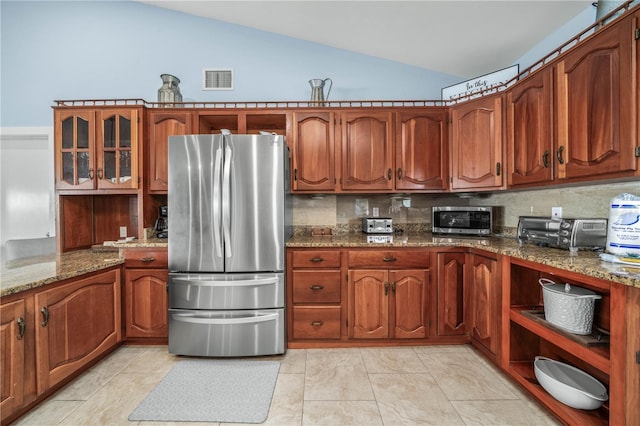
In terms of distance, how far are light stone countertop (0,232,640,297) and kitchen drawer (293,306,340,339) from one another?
54 centimetres

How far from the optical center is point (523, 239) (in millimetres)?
2109

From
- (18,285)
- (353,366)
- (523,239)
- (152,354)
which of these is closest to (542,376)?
(523,239)

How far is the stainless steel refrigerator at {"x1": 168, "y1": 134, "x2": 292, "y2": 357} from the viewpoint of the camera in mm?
2174

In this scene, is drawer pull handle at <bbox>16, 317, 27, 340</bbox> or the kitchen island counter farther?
drawer pull handle at <bbox>16, 317, 27, 340</bbox>

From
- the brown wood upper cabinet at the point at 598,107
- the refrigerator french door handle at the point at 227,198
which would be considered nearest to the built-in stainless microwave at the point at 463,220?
the brown wood upper cabinet at the point at 598,107

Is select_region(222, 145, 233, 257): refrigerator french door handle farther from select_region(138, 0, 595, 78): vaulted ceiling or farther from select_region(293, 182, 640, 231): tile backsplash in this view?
select_region(138, 0, 595, 78): vaulted ceiling

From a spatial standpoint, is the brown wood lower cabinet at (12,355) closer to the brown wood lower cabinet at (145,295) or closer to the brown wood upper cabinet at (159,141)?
the brown wood lower cabinet at (145,295)

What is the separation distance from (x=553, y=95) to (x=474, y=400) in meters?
1.98

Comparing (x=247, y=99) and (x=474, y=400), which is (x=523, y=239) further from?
(x=247, y=99)

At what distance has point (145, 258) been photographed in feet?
7.68

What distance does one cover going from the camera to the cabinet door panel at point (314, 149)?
8.68 ft

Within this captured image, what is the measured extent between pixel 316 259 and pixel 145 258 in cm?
144

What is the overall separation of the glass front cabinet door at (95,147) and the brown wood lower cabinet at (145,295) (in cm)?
71

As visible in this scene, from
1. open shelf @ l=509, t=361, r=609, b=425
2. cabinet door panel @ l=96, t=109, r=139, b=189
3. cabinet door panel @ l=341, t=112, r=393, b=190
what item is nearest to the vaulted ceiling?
cabinet door panel @ l=341, t=112, r=393, b=190
